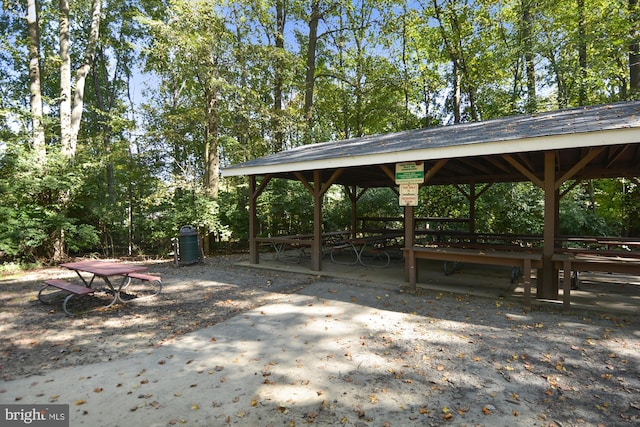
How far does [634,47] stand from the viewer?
1130cm

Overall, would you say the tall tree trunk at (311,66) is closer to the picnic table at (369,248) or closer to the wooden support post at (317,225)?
the picnic table at (369,248)

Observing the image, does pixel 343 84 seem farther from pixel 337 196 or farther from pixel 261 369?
pixel 261 369

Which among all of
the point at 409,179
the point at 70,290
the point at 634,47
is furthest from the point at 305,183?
the point at 634,47

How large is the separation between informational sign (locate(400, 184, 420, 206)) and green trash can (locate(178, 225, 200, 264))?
5.89 meters

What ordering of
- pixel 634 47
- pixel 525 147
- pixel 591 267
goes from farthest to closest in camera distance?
pixel 634 47 → pixel 525 147 → pixel 591 267

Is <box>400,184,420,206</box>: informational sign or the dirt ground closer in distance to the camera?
the dirt ground

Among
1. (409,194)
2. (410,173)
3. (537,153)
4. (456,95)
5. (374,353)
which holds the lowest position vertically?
(374,353)

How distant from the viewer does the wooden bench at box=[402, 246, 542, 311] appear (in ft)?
16.3

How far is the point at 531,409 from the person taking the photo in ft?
8.15

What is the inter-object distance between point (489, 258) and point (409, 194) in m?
1.71

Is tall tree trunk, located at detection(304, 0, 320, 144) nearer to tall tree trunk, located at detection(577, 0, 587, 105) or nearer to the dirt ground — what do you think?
tall tree trunk, located at detection(577, 0, 587, 105)

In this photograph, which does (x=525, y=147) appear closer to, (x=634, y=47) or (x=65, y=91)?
(x=634, y=47)

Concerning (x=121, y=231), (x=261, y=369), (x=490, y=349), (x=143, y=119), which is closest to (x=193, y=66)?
(x=143, y=119)

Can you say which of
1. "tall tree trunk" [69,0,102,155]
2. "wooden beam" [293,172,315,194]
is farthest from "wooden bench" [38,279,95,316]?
"tall tree trunk" [69,0,102,155]
